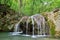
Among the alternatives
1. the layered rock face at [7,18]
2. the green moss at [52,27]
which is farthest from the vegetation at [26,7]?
the green moss at [52,27]

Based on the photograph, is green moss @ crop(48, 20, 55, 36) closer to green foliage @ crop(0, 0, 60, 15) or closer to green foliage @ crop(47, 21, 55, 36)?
green foliage @ crop(47, 21, 55, 36)

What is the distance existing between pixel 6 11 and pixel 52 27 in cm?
692

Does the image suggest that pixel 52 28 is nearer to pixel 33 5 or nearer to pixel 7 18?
pixel 7 18

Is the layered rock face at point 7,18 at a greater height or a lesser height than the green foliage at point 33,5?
lesser

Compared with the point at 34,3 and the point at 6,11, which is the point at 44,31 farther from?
the point at 34,3

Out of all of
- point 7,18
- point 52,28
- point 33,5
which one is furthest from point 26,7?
point 52,28

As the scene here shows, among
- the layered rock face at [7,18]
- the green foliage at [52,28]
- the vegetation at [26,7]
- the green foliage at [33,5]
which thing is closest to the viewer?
the green foliage at [52,28]

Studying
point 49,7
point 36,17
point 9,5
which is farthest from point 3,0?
point 36,17

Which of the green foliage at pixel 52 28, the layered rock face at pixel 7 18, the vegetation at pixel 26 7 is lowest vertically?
the green foliage at pixel 52 28

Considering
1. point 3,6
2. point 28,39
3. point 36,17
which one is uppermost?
point 3,6

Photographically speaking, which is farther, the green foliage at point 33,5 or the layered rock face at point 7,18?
the green foliage at point 33,5

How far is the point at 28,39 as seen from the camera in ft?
38.3

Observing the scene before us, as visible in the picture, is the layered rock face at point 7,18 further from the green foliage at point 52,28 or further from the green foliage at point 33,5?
the green foliage at point 52,28

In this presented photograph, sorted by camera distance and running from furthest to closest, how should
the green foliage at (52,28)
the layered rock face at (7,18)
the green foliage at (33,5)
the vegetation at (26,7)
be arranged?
the green foliage at (33,5) → the vegetation at (26,7) → the layered rock face at (7,18) → the green foliage at (52,28)
